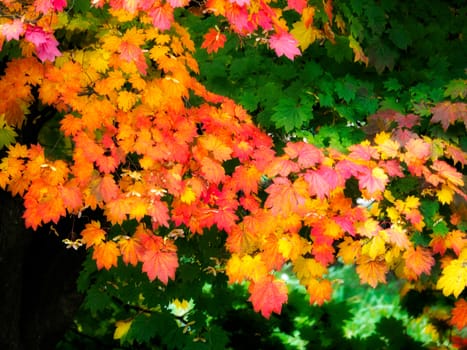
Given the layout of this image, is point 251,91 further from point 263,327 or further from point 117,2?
point 263,327

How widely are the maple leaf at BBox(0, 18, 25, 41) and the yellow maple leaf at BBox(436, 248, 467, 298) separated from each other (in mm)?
3034

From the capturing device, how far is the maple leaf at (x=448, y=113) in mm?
5012

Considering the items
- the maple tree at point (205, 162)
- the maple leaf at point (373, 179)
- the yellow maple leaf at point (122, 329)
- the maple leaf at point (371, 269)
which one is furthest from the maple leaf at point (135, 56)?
the yellow maple leaf at point (122, 329)

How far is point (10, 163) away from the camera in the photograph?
4719 mm

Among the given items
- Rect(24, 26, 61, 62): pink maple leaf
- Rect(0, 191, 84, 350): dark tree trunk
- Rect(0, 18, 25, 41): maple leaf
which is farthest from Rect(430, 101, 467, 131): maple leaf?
Rect(0, 191, 84, 350): dark tree trunk

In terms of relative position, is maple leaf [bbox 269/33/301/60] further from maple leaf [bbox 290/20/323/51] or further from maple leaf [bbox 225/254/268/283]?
maple leaf [bbox 225/254/268/283]

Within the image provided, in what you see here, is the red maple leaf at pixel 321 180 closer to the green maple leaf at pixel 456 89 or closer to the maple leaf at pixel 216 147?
the maple leaf at pixel 216 147

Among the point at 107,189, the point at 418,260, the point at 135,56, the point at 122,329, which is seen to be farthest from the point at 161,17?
the point at 122,329

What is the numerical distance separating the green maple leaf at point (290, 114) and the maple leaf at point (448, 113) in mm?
812

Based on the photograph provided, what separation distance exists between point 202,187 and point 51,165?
2.93 feet

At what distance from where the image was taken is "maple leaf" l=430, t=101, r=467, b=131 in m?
5.01

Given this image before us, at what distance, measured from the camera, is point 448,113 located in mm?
5031

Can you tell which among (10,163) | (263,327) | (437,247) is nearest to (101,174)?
(10,163)

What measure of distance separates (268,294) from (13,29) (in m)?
2.05
